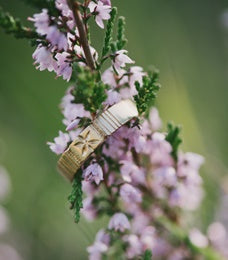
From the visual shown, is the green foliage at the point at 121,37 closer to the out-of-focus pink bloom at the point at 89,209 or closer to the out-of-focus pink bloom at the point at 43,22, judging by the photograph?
the out-of-focus pink bloom at the point at 43,22

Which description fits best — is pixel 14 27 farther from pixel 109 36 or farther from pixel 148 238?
pixel 148 238

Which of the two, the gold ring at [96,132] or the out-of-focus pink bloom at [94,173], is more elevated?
the gold ring at [96,132]

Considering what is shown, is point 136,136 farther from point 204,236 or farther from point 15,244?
point 15,244

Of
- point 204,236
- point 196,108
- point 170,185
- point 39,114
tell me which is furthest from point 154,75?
point 196,108

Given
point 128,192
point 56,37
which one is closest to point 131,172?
point 128,192

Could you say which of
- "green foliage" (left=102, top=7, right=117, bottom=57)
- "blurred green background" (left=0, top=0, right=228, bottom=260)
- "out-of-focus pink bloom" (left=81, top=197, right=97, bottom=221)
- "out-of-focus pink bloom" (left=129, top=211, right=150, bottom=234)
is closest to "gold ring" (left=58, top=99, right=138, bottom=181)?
"green foliage" (left=102, top=7, right=117, bottom=57)

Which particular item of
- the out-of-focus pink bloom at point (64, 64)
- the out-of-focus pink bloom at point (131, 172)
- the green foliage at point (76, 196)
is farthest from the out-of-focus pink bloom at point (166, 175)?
the out-of-focus pink bloom at point (64, 64)
